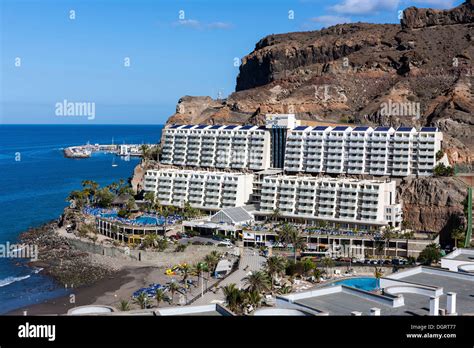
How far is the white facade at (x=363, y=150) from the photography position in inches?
4070

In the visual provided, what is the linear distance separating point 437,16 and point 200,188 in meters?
91.4

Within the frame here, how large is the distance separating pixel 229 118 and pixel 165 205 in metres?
44.2

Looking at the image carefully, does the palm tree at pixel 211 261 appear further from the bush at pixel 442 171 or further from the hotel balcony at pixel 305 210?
the bush at pixel 442 171

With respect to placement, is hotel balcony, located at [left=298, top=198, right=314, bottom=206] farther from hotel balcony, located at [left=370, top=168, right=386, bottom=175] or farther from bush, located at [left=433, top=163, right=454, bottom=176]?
bush, located at [left=433, top=163, right=454, bottom=176]

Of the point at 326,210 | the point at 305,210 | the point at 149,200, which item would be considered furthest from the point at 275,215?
the point at 149,200

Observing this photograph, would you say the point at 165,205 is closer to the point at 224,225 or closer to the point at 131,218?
the point at 131,218

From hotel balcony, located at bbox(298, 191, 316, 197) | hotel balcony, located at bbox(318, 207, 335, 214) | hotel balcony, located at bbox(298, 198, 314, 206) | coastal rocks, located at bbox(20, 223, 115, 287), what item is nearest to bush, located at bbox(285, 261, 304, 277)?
coastal rocks, located at bbox(20, 223, 115, 287)

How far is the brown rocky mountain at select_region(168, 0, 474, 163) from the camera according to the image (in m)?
138

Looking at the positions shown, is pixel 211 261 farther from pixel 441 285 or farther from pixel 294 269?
pixel 441 285

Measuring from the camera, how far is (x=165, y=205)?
113 meters
